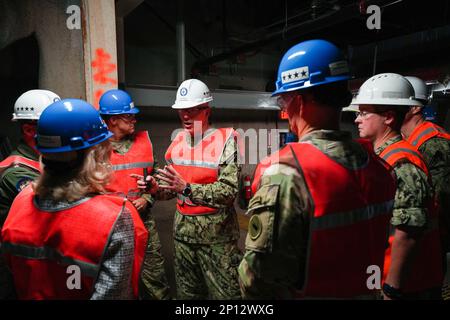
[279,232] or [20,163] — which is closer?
[279,232]

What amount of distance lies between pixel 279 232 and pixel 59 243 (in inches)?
35.9

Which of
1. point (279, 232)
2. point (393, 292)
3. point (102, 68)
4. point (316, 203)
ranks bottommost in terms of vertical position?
point (393, 292)

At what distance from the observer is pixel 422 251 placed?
1818 mm

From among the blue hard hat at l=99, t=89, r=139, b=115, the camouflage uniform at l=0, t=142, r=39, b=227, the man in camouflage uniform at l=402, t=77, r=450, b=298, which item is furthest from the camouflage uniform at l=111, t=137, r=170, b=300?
the man in camouflage uniform at l=402, t=77, r=450, b=298

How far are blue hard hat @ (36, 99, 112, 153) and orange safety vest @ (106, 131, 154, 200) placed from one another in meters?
1.74

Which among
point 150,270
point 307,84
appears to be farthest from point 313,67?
point 150,270

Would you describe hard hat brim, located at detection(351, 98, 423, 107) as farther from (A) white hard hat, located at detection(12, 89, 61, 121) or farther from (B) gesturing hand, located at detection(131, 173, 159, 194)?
(A) white hard hat, located at detection(12, 89, 61, 121)

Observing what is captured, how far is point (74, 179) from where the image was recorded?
127 centimetres

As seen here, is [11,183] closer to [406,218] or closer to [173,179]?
[173,179]

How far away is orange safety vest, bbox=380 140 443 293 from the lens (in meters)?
1.80

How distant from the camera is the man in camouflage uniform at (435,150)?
9.34 feet

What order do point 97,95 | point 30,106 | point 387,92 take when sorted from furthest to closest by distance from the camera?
point 97,95 < point 30,106 < point 387,92

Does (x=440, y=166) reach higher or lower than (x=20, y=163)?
lower

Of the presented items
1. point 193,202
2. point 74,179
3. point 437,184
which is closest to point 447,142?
point 437,184
